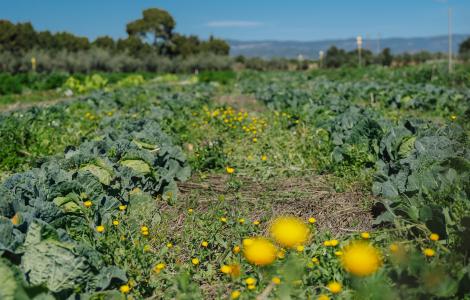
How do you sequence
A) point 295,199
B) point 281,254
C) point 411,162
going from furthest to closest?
point 295,199 → point 411,162 → point 281,254

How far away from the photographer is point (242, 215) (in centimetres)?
425

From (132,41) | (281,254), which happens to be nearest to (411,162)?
(281,254)

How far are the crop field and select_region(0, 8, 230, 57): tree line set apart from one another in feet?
140

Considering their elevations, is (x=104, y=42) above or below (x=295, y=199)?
above

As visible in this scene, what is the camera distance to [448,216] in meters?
3.08

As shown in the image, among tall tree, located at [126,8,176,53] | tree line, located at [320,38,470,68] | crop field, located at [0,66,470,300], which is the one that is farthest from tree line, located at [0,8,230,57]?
crop field, located at [0,66,470,300]

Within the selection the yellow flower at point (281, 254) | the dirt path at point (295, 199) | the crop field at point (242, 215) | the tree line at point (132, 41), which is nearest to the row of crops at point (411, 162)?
the crop field at point (242, 215)

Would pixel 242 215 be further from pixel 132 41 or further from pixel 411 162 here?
pixel 132 41

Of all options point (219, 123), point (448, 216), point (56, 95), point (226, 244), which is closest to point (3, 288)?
point (226, 244)

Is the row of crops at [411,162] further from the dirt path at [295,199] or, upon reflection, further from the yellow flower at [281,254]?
the yellow flower at [281,254]

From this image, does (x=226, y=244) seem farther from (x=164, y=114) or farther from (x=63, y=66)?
(x=63, y=66)

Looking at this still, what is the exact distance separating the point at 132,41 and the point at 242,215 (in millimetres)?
55107

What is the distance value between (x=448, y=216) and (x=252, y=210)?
6.01ft

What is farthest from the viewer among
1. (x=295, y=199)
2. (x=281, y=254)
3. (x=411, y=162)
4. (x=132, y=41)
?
(x=132, y=41)
